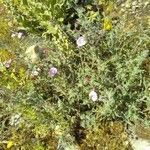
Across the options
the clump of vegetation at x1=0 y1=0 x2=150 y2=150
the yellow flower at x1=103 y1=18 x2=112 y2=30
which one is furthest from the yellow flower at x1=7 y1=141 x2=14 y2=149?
the yellow flower at x1=103 y1=18 x2=112 y2=30

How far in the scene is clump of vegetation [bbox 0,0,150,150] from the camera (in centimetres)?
470

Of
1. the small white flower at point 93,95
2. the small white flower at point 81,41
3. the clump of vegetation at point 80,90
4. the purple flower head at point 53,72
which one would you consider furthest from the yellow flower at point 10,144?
the small white flower at point 81,41

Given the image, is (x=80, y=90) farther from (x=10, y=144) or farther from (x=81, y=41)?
(x=10, y=144)

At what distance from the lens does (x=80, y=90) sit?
4.93 metres

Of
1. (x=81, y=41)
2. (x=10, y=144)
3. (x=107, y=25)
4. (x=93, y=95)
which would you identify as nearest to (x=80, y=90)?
(x=93, y=95)

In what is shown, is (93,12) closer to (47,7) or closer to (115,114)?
(47,7)

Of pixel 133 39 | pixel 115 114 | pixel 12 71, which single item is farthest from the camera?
pixel 12 71

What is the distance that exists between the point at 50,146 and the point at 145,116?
1.05 metres

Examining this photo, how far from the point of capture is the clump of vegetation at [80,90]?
470 cm

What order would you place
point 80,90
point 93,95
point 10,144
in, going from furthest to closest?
point 10,144
point 80,90
point 93,95

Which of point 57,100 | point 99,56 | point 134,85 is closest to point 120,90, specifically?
point 134,85

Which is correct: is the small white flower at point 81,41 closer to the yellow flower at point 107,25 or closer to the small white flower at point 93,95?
the yellow flower at point 107,25

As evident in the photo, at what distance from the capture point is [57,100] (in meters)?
5.14

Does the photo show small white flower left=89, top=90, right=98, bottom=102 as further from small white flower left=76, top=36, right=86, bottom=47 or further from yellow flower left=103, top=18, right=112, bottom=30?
yellow flower left=103, top=18, right=112, bottom=30
